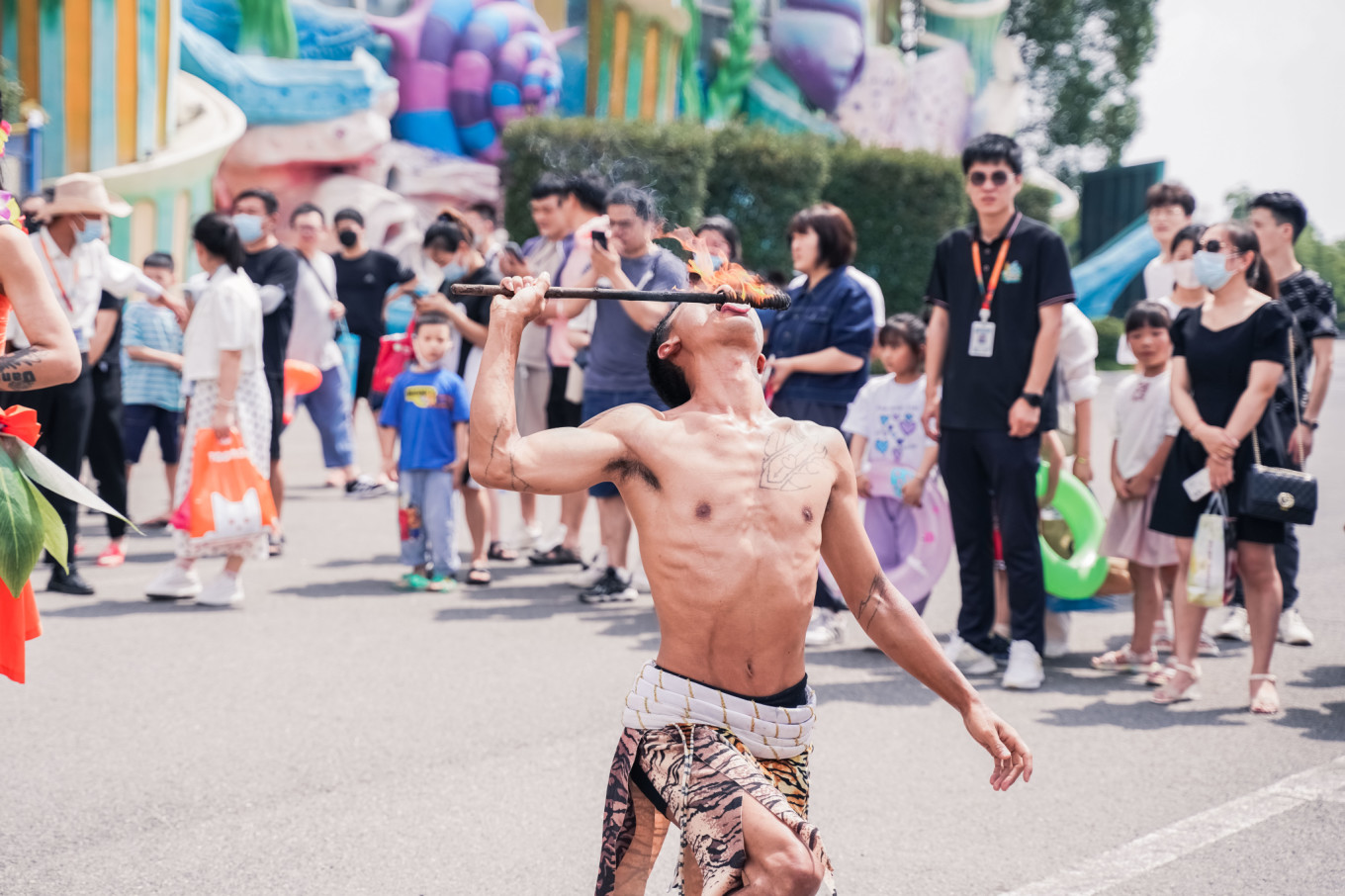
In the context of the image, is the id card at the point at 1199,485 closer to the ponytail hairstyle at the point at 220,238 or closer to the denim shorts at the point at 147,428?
the ponytail hairstyle at the point at 220,238

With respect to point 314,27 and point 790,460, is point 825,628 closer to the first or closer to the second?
point 790,460

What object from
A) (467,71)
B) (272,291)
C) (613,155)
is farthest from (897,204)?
(272,291)

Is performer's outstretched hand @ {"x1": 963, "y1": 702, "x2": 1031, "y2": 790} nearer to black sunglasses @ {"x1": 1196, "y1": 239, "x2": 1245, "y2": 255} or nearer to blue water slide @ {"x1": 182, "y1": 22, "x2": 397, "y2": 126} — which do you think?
black sunglasses @ {"x1": 1196, "y1": 239, "x2": 1245, "y2": 255}

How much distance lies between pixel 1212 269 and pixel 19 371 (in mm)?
4291

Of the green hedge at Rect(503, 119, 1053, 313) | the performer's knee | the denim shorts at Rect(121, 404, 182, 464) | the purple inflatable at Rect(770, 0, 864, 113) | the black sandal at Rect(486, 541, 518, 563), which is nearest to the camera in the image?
the performer's knee

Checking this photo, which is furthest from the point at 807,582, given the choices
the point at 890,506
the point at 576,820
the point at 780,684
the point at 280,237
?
the point at 280,237

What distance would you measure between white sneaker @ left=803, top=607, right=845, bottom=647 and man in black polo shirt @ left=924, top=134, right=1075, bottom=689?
69 centimetres

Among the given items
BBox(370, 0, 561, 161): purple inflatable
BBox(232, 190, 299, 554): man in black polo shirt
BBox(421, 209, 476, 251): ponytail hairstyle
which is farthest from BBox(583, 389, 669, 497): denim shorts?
BBox(370, 0, 561, 161): purple inflatable

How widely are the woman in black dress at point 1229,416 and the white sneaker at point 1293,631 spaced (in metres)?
1.24

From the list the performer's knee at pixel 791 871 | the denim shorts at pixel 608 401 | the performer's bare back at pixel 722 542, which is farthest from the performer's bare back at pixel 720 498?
the denim shorts at pixel 608 401

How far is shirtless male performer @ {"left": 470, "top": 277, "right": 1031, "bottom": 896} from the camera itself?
8.35ft

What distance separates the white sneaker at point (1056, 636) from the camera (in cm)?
624

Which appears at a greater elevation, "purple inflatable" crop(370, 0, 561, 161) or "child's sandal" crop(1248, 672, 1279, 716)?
"purple inflatable" crop(370, 0, 561, 161)

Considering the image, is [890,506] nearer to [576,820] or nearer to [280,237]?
[576,820]
